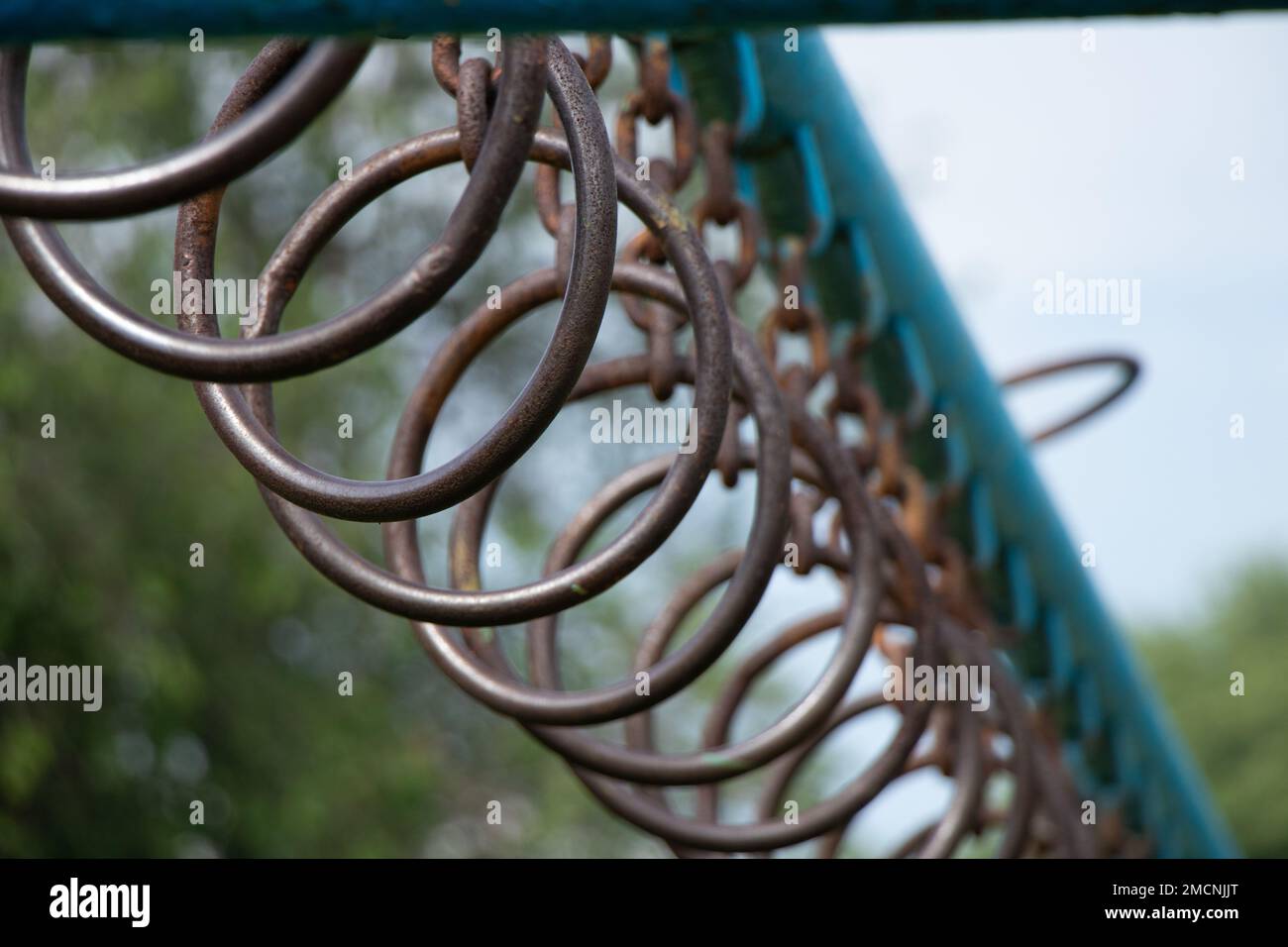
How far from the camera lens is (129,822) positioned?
3393mm

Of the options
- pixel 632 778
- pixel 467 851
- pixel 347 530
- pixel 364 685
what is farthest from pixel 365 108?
pixel 632 778

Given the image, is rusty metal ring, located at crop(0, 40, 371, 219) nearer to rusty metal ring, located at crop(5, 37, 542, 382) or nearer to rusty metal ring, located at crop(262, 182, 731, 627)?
rusty metal ring, located at crop(5, 37, 542, 382)

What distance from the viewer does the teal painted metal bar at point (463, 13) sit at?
271 mm

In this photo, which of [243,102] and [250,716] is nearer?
[243,102]

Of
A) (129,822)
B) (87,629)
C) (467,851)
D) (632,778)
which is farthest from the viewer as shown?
(467,851)

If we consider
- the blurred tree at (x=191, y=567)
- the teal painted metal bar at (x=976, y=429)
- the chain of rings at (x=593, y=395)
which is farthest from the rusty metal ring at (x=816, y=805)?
the blurred tree at (x=191, y=567)

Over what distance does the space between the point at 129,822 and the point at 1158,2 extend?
3.55 m

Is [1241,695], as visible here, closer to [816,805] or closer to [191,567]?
[191,567]

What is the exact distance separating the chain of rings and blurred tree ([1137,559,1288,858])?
355 inches

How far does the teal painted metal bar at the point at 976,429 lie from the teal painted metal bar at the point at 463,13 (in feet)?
2.05

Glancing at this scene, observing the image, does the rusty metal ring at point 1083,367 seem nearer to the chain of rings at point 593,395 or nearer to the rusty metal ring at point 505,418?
the chain of rings at point 593,395

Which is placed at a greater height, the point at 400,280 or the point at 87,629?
the point at 400,280

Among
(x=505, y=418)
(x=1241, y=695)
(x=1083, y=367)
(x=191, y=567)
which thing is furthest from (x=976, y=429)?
(x=1241, y=695)

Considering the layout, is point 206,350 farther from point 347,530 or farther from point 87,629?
point 347,530
